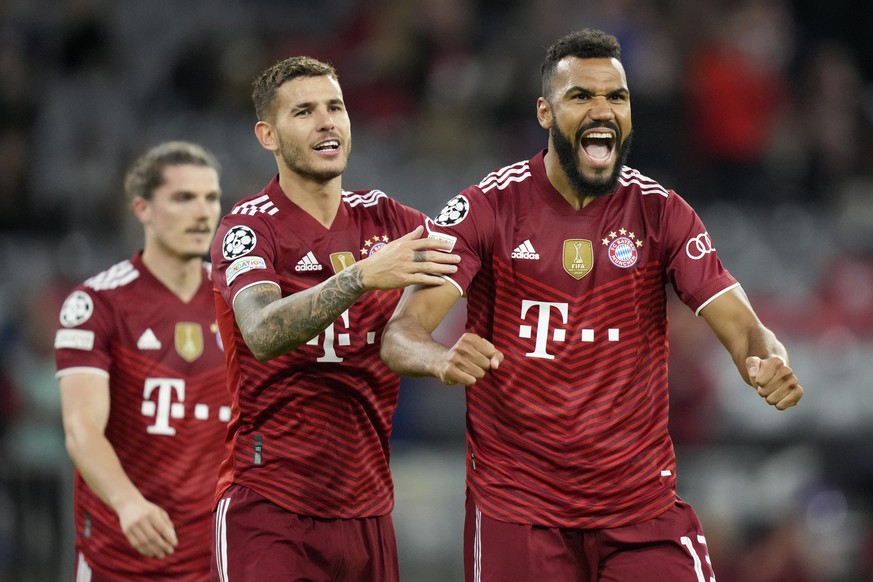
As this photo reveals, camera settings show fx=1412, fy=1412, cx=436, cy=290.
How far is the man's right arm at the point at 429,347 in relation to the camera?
4598 millimetres

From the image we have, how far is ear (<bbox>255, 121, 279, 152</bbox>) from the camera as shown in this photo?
602 centimetres

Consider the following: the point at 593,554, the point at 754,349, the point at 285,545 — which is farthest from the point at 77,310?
the point at 754,349

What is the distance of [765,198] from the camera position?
1193 cm

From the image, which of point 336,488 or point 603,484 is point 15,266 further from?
point 603,484

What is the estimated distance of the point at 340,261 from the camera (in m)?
5.74

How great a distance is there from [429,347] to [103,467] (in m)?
2.08

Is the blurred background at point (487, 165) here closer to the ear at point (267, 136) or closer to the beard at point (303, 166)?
the ear at point (267, 136)

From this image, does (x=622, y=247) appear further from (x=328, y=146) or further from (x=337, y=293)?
(x=328, y=146)

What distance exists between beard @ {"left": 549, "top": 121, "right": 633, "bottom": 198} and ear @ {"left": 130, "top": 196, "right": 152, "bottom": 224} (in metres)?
2.69

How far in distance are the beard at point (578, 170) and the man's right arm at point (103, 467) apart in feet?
7.57

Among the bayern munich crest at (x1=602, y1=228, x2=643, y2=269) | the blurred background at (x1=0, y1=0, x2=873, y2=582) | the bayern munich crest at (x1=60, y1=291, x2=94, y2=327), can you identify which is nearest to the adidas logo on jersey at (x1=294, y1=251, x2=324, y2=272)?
the bayern munich crest at (x1=602, y1=228, x2=643, y2=269)

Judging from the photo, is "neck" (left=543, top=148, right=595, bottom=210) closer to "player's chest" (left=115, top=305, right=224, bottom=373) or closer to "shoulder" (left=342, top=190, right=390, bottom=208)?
"shoulder" (left=342, top=190, right=390, bottom=208)

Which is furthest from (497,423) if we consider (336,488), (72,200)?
(72,200)

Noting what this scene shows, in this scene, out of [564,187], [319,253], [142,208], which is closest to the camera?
[564,187]
